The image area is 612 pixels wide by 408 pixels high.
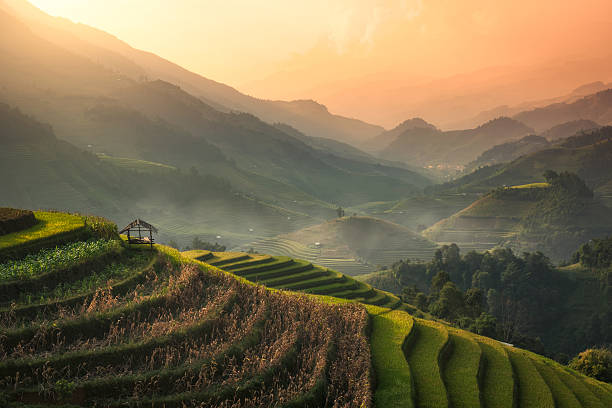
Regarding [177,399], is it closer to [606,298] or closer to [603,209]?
[606,298]

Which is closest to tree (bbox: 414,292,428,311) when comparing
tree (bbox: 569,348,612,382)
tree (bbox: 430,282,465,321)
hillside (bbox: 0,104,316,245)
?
tree (bbox: 430,282,465,321)

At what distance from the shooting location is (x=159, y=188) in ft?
516

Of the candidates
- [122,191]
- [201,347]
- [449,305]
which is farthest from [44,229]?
[122,191]

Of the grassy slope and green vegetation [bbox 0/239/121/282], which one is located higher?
green vegetation [bbox 0/239/121/282]

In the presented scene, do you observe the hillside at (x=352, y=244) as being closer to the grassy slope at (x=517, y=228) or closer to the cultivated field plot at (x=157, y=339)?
the grassy slope at (x=517, y=228)

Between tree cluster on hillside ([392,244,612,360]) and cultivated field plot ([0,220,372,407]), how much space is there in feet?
149

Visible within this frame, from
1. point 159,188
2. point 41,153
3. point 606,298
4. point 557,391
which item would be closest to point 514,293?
point 606,298

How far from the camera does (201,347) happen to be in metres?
11.9

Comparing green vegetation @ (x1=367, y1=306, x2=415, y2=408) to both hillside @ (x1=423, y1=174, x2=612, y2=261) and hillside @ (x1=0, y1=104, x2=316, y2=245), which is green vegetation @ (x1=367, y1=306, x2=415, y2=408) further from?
hillside @ (x1=423, y1=174, x2=612, y2=261)

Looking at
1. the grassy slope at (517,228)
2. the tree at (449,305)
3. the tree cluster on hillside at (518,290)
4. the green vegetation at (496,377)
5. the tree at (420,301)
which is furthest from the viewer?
the grassy slope at (517,228)

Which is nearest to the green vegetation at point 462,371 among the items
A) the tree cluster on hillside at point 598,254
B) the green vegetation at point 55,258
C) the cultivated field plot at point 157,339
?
the cultivated field plot at point 157,339

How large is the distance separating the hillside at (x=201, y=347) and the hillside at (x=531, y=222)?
452 feet

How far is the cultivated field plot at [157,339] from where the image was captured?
1013cm

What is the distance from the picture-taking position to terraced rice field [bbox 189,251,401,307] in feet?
122
